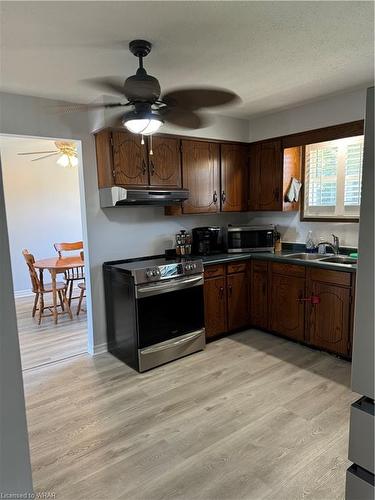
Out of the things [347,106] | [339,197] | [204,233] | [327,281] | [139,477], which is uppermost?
[347,106]

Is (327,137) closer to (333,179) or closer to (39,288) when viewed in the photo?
(333,179)

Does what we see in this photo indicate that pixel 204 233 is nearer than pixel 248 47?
No

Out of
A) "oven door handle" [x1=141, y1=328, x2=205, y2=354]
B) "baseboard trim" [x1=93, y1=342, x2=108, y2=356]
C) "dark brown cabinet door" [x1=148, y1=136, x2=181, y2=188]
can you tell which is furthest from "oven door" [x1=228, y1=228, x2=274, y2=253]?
"baseboard trim" [x1=93, y1=342, x2=108, y2=356]

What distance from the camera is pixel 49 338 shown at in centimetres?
396

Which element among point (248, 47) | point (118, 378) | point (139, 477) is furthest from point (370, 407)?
point (118, 378)

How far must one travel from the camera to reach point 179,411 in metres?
2.43

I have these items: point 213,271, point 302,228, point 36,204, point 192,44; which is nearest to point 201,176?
point 213,271

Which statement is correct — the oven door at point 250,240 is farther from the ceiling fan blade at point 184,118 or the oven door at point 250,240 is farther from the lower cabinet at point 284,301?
the ceiling fan blade at point 184,118

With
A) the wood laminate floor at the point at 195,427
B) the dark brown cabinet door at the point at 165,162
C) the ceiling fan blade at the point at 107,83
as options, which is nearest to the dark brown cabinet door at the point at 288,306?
the wood laminate floor at the point at 195,427

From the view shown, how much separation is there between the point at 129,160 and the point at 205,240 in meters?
1.29

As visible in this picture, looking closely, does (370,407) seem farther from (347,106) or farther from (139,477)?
(347,106)

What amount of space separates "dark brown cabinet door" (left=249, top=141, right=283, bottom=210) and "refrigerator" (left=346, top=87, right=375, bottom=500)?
10.1 ft

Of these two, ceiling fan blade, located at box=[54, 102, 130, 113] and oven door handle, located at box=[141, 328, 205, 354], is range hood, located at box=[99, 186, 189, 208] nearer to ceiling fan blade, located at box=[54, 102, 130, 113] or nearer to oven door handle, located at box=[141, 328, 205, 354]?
ceiling fan blade, located at box=[54, 102, 130, 113]

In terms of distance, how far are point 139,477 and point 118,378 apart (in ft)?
3.81
